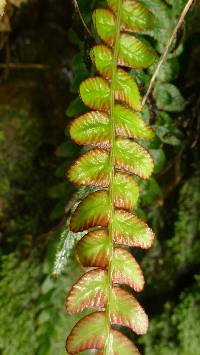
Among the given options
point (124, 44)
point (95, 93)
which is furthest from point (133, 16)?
point (95, 93)

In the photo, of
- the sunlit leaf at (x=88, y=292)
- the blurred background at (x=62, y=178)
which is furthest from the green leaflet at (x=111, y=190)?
the blurred background at (x=62, y=178)

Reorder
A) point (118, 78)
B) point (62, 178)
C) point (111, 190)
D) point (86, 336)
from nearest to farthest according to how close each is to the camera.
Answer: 1. point (86, 336)
2. point (111, 190)
3. point (118, 78)
4. point (62, 178)

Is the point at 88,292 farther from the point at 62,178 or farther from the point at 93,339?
the point at 62,178

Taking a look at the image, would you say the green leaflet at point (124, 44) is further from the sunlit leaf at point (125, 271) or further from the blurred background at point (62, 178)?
the sunlit leaf at point (125, 271)

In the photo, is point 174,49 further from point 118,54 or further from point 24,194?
point 24,194

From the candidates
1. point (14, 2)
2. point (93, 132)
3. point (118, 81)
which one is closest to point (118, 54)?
point (118, 81)

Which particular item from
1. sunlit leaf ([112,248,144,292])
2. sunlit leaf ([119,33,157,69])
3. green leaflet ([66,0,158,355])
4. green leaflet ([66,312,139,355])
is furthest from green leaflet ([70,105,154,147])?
green leaflet ([66,312,139,355])
